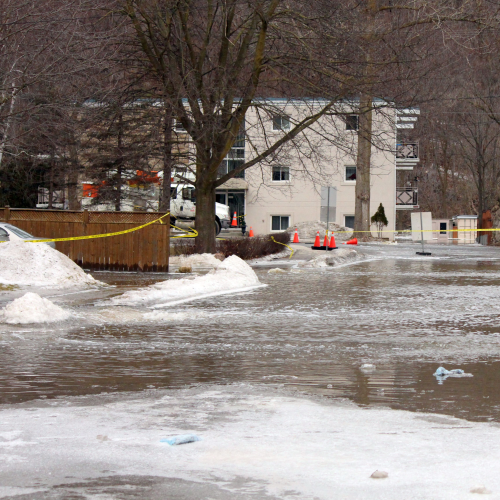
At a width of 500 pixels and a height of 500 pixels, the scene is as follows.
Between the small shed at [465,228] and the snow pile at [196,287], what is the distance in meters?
34.7

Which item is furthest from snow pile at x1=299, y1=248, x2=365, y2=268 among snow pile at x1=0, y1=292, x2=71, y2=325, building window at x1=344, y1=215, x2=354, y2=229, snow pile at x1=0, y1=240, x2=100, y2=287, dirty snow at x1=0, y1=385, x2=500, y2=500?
building window at x1=344, y1=215, x2=354, y2=229

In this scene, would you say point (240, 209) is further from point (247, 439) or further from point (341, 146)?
point (247, 439)

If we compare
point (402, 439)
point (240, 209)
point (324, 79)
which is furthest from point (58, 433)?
point (240, 209)

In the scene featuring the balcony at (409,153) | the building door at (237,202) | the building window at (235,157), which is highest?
the balcony at (409,153)

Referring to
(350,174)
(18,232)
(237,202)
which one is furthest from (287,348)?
(350,174)

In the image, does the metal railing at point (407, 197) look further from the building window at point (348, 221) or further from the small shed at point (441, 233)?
the building window at point (348, 221)

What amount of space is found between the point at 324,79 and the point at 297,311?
45.9 ft

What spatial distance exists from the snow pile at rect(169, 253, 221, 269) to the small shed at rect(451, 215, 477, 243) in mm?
30008

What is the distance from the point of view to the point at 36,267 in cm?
1552

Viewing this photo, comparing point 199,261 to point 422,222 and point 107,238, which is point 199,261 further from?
point 422,222

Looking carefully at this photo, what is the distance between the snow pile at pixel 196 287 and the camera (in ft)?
43.9

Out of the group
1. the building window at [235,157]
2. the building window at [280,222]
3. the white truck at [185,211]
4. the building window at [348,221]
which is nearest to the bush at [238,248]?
the building window at [235,157]

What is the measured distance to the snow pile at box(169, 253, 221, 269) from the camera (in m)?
22.0

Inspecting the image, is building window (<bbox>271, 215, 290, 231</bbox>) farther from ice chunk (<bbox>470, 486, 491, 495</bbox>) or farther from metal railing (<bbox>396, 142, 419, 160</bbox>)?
ice chunk (<bbox>470, 486, 491, 495</bbox>)
